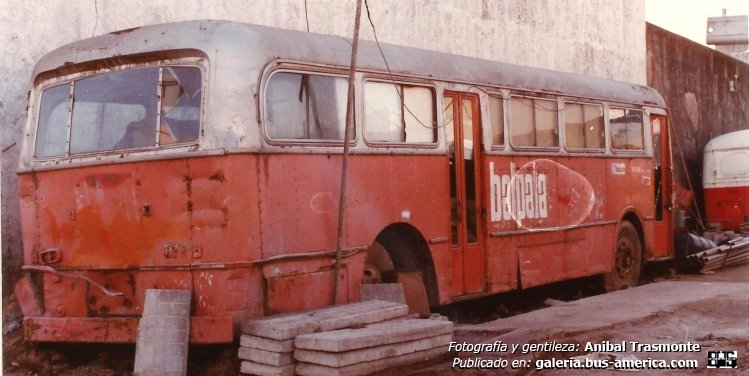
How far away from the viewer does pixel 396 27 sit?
12883mm

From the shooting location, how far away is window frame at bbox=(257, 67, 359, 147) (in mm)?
6387

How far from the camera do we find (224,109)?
6227 millimetres

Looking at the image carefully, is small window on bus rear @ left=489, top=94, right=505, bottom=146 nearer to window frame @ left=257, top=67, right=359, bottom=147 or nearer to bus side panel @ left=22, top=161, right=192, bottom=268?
window frame @ left=257, top=67, right=359, bottom=147

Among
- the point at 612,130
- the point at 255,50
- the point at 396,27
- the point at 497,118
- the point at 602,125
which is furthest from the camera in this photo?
the point at 396,27

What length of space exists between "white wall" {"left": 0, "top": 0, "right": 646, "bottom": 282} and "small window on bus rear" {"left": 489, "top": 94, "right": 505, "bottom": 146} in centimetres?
318

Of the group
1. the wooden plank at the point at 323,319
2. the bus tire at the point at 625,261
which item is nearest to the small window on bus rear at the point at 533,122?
the bus tire at the point at 625,261

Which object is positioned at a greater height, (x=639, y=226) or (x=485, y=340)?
(x=639, y=226)

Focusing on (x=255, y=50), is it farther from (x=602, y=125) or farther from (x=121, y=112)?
(x=602, y=125)

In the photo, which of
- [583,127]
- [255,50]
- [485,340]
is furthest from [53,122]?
[583,127]

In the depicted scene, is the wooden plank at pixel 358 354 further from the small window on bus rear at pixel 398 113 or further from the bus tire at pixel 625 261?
the bus tire at pixel 625 261

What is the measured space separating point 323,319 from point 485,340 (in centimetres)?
154

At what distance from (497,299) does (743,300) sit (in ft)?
9.27

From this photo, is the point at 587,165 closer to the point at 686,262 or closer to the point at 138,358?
the point at 686,262

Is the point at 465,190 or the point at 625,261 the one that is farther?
the point at 625,261
